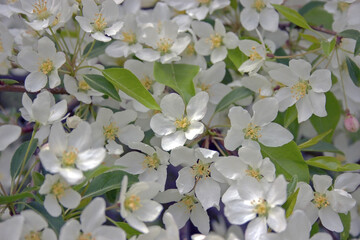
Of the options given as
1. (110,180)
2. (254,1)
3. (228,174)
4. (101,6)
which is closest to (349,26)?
(254,1)

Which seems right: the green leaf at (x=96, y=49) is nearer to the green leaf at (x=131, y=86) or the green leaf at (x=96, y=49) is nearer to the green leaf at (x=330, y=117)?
the green leaf at (x=131, y=86)

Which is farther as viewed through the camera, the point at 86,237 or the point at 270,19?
the point at 270,19

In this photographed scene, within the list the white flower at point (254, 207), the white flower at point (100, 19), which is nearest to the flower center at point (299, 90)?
the white flower at point (254, 207)

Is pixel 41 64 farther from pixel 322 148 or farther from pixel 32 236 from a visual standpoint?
pixel 322 148

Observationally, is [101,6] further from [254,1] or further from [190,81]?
[254,1]

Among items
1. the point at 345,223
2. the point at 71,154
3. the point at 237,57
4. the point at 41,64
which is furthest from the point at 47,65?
the point at 345,223
